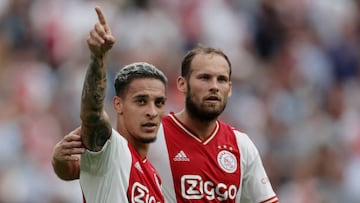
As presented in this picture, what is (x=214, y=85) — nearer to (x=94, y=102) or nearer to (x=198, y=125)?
(x=198, y=125)

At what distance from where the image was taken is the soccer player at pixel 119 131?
24.1 ft

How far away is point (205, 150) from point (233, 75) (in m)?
8.11

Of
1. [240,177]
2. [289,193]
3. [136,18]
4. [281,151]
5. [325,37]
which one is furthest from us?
[325,37]

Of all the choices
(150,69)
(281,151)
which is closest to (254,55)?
(281,151)

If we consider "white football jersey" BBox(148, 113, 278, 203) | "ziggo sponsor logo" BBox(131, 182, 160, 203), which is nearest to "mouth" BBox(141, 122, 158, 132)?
"ziggo sponsor logo" BBox(131, 182, 160, 203)

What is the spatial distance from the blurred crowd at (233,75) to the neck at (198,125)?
517 centimetres

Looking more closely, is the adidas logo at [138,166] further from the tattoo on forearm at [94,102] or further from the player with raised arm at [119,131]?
the tattoo on forearm at [94,102]

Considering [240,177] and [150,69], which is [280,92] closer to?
[240,177]

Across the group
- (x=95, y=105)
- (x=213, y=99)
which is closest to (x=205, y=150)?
(x=213, y=99)

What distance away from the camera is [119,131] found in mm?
8031

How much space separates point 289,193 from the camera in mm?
15125

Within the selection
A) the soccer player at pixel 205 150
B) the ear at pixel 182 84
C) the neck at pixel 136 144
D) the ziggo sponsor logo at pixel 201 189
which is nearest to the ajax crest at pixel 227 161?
the soccer player at pixel 205 150

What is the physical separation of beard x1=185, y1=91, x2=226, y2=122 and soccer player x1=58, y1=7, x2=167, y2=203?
98 cm

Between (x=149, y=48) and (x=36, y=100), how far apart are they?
1.99 meters
